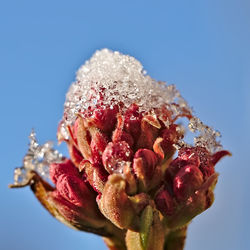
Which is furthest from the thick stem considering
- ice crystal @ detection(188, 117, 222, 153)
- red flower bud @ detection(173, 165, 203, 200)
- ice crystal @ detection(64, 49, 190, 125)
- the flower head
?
ice crystal @ detection(64, 49, 190, 125)

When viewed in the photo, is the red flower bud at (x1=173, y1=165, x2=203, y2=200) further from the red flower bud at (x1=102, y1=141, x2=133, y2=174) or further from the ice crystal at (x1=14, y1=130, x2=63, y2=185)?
the ice crystal at (x1=14, y1=130, x2=63, y2=185)

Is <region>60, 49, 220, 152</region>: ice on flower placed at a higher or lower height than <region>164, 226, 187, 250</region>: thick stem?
higher

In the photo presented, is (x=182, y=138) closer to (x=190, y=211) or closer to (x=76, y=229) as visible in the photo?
(x=190, y=211)

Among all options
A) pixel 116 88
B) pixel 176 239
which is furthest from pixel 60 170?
pixel 176 239

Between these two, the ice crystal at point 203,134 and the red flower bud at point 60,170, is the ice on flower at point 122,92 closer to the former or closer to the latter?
the ice crystal at point 203,134

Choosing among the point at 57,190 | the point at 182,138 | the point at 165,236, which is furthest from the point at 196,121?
the point at 57,190

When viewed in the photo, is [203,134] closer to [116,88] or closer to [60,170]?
[116,88]

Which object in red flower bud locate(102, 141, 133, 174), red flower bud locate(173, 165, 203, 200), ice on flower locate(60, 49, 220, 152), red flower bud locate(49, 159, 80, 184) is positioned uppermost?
ice on flower locate(60, 49, 220, 152)
